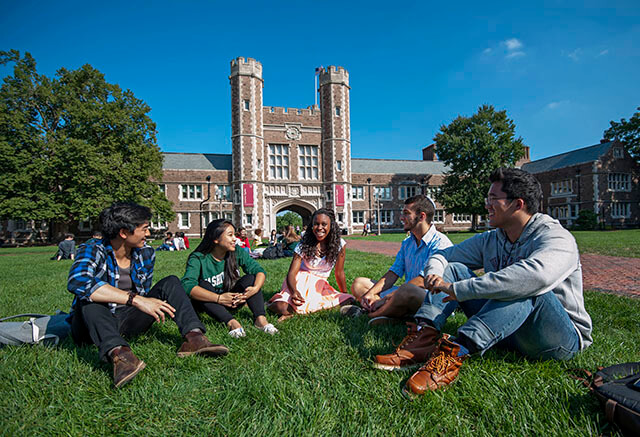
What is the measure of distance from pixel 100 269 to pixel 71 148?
908 inches

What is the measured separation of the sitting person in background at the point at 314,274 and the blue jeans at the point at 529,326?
6.54 ft

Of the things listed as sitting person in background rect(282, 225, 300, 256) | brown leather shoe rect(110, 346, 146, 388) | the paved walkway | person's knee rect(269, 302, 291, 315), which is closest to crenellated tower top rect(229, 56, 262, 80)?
sitting person in background rect(282, 225, 300, 256)

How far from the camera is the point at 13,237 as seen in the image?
2669cm

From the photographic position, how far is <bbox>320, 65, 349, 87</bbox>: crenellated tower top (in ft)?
93.2

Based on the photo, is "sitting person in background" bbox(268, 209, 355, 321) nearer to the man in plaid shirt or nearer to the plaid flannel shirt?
the man in plaid shirt

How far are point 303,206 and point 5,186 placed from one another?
19.7m

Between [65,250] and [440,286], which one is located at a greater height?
[440,286]

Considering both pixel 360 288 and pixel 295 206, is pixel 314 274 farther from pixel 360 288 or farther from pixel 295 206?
pixel 295 206

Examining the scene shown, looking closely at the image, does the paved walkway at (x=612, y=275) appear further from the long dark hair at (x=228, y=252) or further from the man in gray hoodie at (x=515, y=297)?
the long dark hair at (x=228, y=252)

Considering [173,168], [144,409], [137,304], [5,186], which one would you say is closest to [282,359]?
[144,409]

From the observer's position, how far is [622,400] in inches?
55.7

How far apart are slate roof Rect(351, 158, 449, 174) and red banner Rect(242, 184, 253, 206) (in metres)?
12.2

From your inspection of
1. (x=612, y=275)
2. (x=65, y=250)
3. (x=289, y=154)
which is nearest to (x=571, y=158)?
(x=289, y=154)

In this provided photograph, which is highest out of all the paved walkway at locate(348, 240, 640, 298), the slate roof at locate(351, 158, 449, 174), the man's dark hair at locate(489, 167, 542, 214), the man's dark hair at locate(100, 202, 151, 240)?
the slate roof at locate(351, 158, 449, 174)
